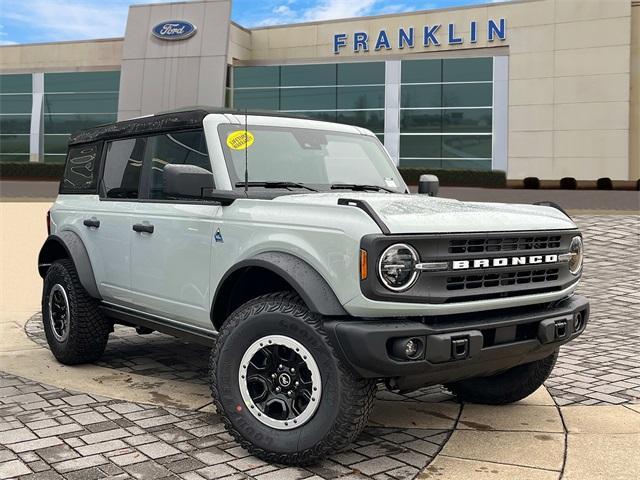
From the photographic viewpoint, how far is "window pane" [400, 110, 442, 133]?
124ft

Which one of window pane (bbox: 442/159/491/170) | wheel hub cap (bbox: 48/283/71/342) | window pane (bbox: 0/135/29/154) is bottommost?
wheel hub cap (bbox: 48/283/71/342)

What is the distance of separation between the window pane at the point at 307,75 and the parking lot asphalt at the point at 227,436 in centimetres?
3358

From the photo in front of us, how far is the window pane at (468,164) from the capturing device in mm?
37406

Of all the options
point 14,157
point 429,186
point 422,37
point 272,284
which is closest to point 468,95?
point 422,37

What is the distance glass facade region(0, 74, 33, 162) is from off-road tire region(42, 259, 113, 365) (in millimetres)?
41977

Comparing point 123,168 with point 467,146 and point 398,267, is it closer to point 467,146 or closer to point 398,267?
point 398,267

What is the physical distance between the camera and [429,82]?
37.9 meters

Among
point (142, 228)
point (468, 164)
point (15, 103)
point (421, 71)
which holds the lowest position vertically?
point (142, 228)

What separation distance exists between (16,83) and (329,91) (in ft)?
70.1

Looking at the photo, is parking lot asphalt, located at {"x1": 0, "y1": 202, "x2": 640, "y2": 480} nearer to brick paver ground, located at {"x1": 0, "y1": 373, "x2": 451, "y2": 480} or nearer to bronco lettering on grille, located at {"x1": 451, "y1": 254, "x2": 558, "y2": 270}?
brick paver ground, located at {"x1": 0, "y1": 373, "x2": 451, "y2": 480}

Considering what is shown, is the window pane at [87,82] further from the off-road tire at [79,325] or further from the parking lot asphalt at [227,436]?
the off-road tire at [79,325]

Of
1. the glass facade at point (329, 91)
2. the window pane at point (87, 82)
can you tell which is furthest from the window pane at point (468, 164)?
the window pane at point (87, 82)

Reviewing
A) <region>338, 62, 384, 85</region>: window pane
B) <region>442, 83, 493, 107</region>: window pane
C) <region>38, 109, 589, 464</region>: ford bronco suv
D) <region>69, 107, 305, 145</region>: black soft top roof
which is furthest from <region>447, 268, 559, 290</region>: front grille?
<region>338, 62, 384, 85</region>: window pane

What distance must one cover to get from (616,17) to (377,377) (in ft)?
126
